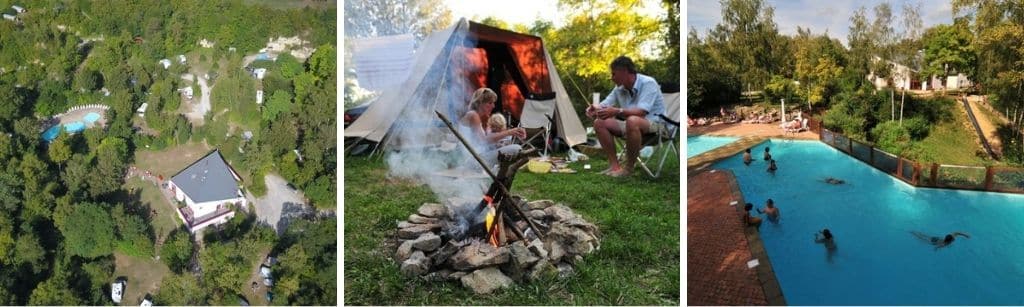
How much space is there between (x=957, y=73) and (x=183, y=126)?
5.10m

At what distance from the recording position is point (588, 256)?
412cm

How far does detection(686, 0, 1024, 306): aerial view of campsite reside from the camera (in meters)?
3.83

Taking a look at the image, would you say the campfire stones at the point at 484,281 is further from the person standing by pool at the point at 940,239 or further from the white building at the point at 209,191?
the person standing by pool at the point at 940,239

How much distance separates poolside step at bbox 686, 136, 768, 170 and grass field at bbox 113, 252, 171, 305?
12.1 feet

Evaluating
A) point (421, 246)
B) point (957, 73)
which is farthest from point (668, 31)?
point (421, 246)

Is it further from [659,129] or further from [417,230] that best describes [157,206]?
[659,129]

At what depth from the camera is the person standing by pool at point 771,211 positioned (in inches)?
155

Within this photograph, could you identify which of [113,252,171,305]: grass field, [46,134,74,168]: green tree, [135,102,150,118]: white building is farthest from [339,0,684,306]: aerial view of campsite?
[46,134,74,168]: green tree

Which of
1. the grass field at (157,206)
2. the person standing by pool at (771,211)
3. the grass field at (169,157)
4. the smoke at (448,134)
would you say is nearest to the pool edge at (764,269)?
the person standing by pool at (771,211)

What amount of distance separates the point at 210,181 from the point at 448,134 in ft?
5.79

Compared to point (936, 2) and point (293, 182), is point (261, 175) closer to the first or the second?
point (293, 182)

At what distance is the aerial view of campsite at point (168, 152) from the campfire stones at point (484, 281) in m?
1.07

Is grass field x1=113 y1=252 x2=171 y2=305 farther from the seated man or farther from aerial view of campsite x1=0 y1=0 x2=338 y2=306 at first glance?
the seated man

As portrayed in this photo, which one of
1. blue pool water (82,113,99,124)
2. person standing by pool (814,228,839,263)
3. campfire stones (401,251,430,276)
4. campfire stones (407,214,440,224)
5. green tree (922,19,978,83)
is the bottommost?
campfire stones (401,251,430,276)
